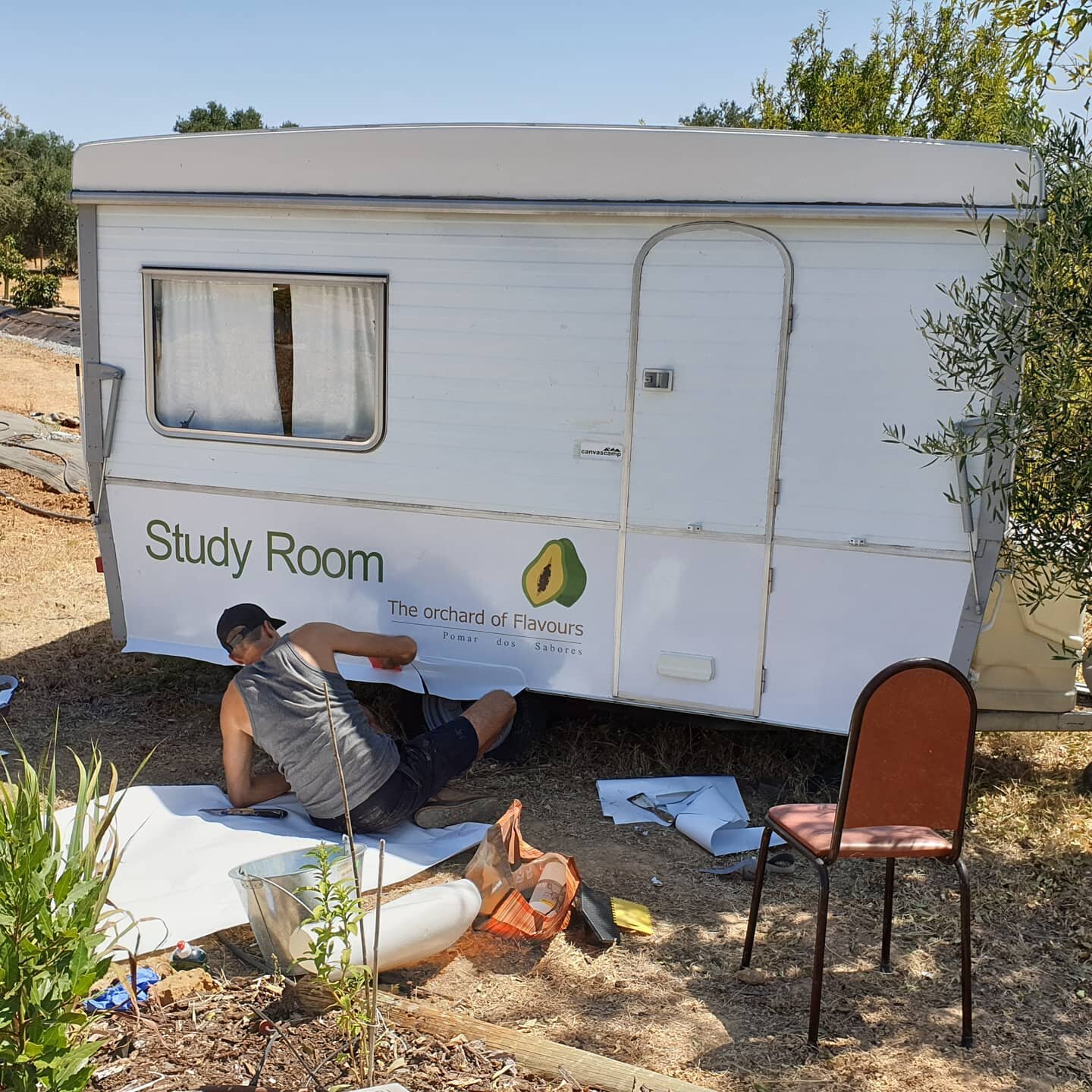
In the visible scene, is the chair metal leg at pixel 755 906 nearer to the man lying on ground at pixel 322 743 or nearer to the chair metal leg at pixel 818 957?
the chair metal leg at pixel 818 957

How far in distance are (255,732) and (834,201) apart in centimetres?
307

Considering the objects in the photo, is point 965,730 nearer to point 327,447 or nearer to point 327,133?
point 327,447

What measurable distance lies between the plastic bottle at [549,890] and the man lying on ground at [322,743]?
2.71 feet

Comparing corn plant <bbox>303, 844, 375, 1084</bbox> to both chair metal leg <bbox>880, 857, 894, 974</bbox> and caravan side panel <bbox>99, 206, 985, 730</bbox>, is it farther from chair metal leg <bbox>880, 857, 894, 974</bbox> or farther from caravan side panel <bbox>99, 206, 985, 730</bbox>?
caravan side panel <bbox>99, 206, 985, 730</bbox>

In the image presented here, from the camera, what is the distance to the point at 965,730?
3.19 m

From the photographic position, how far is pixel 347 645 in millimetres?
4883

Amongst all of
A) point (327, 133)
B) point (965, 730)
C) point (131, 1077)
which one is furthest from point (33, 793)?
point (327, 133)

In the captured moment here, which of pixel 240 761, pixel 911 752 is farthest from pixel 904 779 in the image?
pixel 240 761

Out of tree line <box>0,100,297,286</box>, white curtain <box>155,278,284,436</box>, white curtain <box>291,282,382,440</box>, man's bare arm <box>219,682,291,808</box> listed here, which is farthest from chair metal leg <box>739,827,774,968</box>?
tree line <box>0,100,297,286</box>

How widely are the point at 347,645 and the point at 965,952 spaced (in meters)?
2.71

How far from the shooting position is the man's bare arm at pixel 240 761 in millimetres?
4516

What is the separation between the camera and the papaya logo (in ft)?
16.4

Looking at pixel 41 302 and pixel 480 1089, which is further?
pixel 41 302

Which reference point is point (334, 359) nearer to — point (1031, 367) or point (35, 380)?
point (1031, 367)
